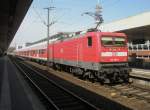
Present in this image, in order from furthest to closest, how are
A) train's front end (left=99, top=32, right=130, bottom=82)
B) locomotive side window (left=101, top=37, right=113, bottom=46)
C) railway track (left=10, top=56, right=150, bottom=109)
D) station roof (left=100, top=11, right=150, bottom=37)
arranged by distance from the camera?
station roof (left=100, top=11, right=150, bottom=37)
locomotive side window (left=101, top=37, right=113, bottom=46)
train's front end (left=99, top=32, right=130, bottom=82)
railway track (left=10, top=56, right=150, bottom=109)

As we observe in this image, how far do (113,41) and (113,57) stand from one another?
1.03m

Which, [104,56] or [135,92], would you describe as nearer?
[135,92]

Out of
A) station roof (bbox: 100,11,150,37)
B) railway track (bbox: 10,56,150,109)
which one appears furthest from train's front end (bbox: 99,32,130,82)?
station roof (bbox: 100,11,150,37)

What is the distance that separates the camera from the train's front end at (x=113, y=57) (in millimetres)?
17125

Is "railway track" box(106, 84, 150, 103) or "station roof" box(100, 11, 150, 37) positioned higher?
"station roof" box(100, 11, 150, 37)

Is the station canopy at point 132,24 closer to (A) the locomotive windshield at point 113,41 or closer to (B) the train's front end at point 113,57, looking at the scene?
(A) the locomotive windshield at point 113,41

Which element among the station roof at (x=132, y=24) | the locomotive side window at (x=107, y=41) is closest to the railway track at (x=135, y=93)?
the locomotive side window at (x=107, y=41)

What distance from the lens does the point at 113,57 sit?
17.6 meters

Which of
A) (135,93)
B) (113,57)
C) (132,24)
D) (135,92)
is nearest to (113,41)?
(113,57)

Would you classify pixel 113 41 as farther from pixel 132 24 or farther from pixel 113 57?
pixel 132 24

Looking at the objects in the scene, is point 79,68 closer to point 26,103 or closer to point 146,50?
point 26,103

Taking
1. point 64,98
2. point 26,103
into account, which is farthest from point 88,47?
point 26,103

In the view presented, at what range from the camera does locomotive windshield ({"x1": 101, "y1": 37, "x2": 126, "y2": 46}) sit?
1756 cm

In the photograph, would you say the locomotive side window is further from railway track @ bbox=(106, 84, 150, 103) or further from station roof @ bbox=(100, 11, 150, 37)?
station roof @ bbox=(100, 11, 150, 37)
